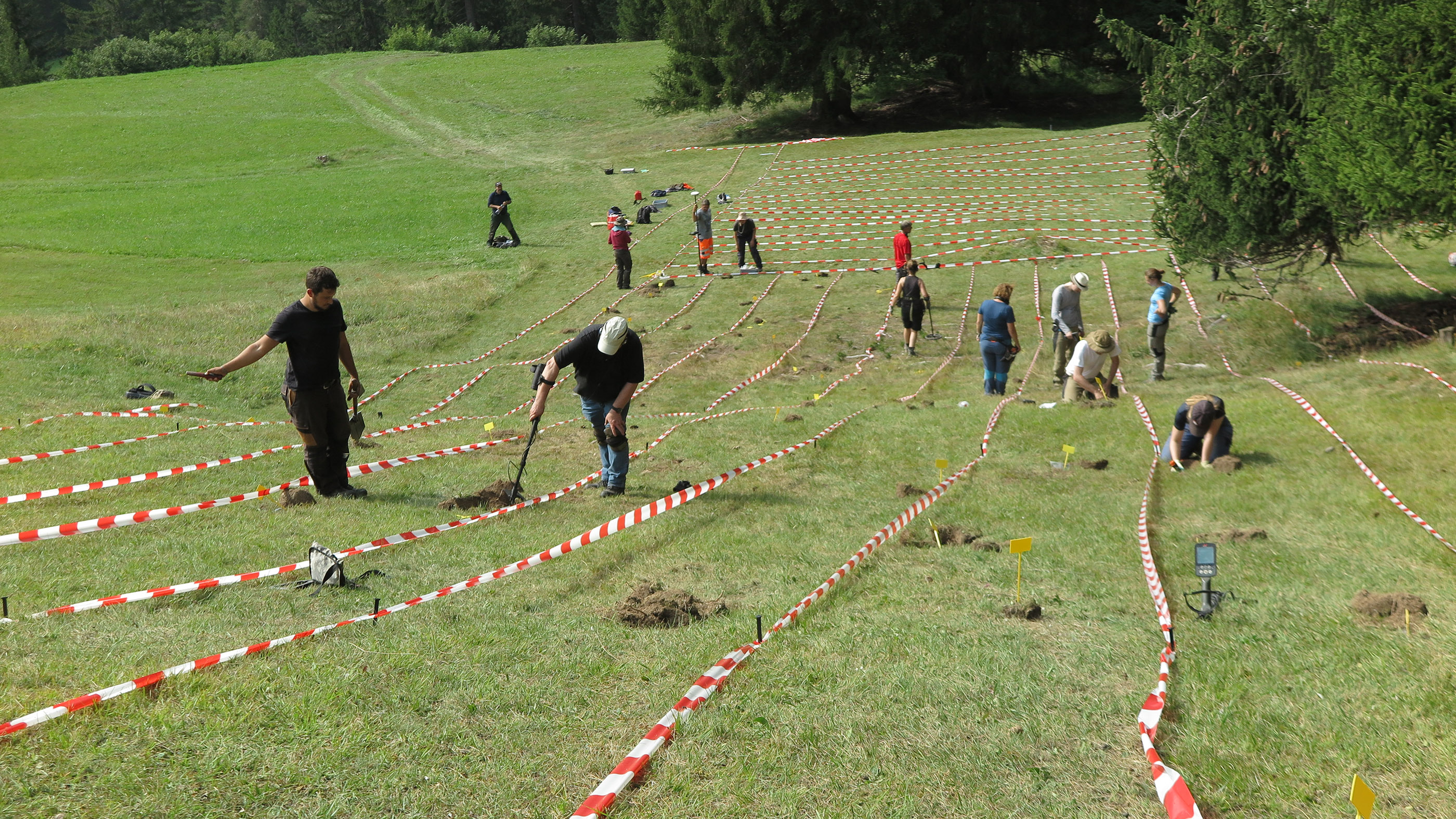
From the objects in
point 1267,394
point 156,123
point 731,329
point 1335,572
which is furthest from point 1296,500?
point 156,123

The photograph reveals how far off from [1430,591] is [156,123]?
5798cm

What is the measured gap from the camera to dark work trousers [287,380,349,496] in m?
9.53

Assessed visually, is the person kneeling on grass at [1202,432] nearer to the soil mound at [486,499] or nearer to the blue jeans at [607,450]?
the blue jeans at [607,450]

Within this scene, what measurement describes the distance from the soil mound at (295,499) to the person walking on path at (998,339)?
32.3 feet

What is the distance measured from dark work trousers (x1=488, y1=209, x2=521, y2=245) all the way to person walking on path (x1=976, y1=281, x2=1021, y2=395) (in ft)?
54.3

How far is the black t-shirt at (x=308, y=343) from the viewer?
934 centimetres

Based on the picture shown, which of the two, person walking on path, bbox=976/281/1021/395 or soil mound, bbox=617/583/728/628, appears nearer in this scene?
soil mound, bbox=617/583/728/628

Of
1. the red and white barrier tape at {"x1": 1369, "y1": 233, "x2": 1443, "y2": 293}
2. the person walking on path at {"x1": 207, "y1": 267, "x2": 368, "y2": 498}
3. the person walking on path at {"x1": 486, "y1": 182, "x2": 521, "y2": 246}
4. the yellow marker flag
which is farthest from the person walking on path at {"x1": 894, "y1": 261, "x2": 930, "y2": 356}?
the yellow marker flag

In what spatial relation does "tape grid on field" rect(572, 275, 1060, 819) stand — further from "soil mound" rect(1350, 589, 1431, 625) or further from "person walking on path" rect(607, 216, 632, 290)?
"person walking on path" rect(607, 216, 632, 290)

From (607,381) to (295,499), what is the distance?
119 inches

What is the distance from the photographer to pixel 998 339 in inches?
623

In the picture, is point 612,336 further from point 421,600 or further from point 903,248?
point 903,248

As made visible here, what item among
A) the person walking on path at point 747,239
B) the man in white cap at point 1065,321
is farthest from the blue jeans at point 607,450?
the person walking on path at point 747,239

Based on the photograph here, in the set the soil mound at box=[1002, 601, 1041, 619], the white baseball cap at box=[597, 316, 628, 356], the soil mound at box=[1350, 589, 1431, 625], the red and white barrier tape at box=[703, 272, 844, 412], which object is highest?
the white baseball cap at box=[597, 316, 628, 356]
